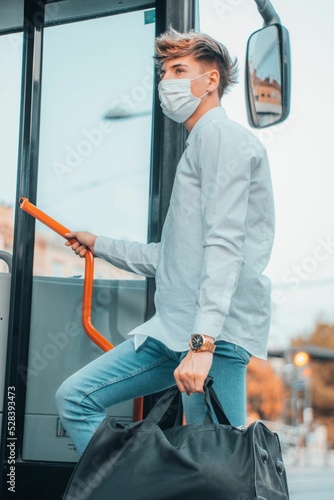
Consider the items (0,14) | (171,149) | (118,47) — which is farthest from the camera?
(0,14)

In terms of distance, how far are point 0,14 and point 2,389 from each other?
1600mm

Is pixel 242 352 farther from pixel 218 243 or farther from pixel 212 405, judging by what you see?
pixel 218 243

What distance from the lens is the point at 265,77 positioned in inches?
114

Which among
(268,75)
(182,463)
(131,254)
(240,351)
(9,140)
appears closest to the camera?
(182,463)

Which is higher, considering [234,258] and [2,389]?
[234,258]

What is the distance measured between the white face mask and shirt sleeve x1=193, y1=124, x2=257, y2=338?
20 centimetres

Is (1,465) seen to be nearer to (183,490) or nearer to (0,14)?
(183,490)

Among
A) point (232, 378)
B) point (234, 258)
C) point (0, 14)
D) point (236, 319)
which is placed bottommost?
point (232, 378)

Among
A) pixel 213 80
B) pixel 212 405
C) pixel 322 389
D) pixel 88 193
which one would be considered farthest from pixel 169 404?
pixel 322 389

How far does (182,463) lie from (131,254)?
91 centimetres

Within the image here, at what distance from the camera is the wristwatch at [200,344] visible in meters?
2.05

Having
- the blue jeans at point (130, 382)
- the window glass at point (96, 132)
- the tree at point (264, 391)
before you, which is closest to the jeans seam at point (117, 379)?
the blue jeans at point (130, 382)

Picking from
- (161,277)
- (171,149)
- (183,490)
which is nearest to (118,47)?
(171,149)

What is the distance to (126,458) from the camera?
6.54 feet
